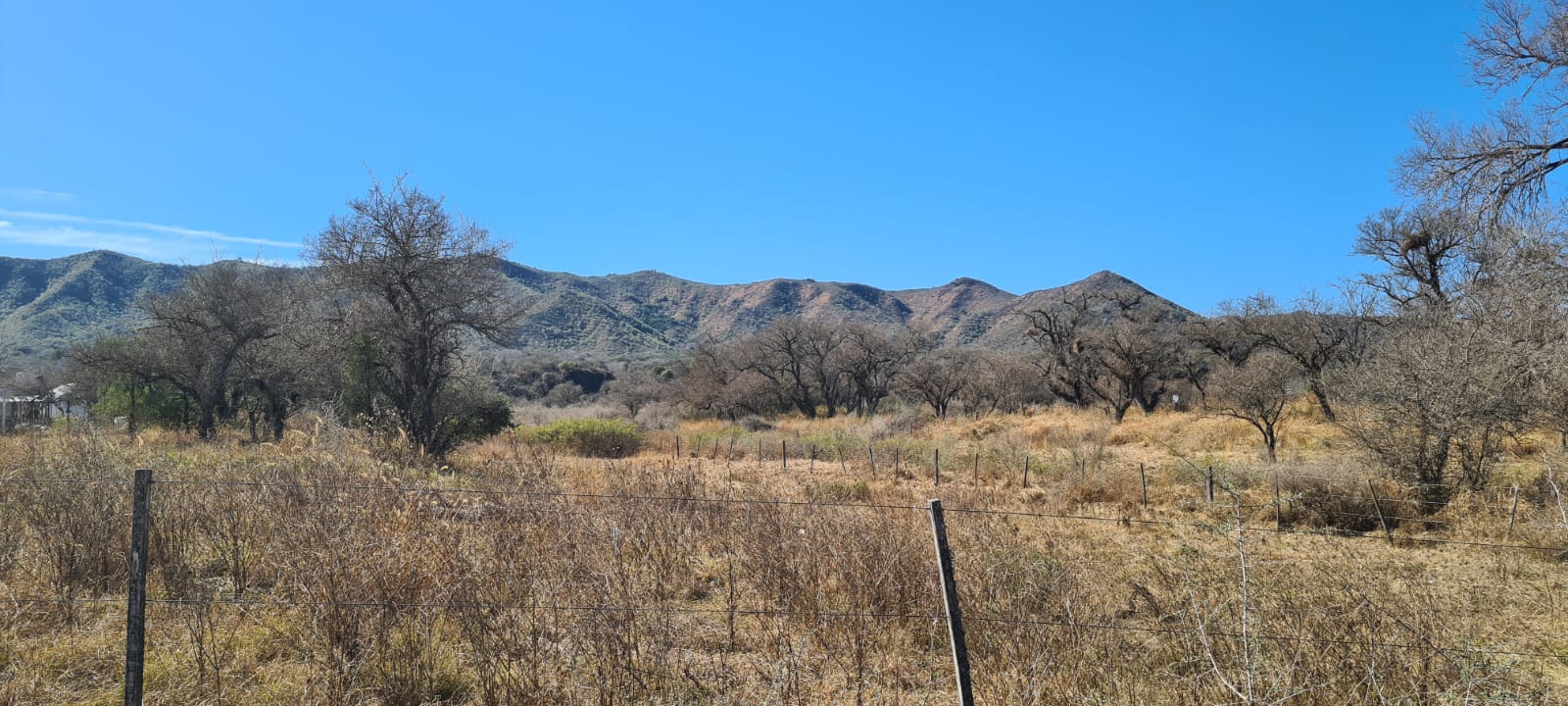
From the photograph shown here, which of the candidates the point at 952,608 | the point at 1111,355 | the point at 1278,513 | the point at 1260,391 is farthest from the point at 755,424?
the point at 952,608

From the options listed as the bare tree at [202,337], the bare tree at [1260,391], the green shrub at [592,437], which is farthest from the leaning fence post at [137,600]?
the bare tree at [202,337]

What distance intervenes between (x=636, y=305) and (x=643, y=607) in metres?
135

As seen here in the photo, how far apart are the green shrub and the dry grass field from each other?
16.0 metres

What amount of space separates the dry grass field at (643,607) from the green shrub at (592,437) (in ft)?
52.5

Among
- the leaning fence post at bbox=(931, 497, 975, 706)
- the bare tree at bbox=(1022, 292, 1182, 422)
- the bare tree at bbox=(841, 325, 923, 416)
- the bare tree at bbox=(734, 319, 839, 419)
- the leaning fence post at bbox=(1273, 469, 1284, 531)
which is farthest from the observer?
the bare tree at bbox=(734, 319, 839, 419)

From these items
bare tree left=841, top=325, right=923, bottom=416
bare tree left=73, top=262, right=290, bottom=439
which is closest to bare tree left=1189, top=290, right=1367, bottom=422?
bare tree left=841, top=325, right=923, bottom=416

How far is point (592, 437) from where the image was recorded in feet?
85.7

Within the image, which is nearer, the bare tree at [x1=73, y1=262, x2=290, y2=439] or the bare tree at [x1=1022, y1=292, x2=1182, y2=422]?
the bare tree at [x1=73, y1=262, x2=290, y2=439]

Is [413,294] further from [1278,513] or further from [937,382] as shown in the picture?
[937,382]

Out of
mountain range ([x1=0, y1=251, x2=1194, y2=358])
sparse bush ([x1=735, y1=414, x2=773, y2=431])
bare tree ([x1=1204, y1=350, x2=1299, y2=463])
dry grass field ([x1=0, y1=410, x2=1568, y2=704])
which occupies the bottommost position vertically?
sparse bush ([x1=735, y1=414, x2=773, y2=431])

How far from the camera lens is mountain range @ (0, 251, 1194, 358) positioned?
78188 mm

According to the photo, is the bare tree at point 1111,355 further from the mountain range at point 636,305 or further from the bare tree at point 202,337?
the bare tree at point 202,337

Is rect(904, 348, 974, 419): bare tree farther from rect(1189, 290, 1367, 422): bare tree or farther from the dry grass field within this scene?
the dry grass field

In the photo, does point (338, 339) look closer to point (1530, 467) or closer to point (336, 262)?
point (336, 262)
